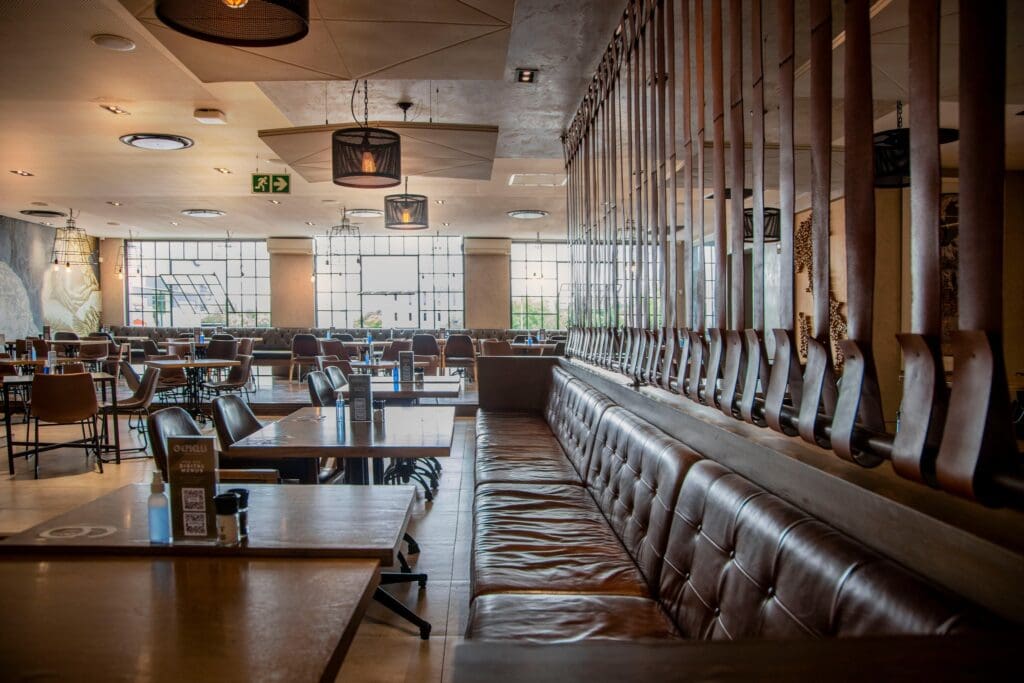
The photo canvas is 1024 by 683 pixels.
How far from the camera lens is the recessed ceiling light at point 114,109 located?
19.7ft

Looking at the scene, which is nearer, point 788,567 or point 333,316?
point 788,567

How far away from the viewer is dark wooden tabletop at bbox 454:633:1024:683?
549 millimetres

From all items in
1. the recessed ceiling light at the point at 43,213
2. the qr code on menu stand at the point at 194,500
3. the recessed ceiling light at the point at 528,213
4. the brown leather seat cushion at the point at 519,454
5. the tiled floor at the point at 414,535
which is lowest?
the tiled floor at the point at 414,535

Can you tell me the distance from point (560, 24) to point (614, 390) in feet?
7.67

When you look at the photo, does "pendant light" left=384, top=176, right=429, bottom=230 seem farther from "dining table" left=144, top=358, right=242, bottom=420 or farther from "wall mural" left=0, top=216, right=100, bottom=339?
"wall mural" left=0, top=216, right=100, bottom=339

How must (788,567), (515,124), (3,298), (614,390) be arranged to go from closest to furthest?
(788,567) < (614,390) < (515,124) < (3,298)

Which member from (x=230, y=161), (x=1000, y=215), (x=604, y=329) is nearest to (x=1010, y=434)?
(x=1000, y=215)

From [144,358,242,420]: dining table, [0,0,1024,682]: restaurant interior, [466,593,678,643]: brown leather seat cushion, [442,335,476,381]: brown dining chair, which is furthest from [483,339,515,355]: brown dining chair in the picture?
[466,593,678,643]: brown leather seat cushion

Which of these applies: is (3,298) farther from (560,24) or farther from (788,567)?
(788,567)

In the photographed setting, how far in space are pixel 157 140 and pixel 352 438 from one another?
5.59 m

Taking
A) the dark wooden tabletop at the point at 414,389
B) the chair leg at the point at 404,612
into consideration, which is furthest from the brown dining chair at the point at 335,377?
the chair leg at the point at 404,612

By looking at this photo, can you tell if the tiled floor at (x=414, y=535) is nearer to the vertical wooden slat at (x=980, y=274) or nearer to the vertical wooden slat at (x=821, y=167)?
the vertical wooden slat at (x=980, y=274)

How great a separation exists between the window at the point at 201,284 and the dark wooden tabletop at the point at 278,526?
56.5 ft

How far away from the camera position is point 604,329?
4613 mm
